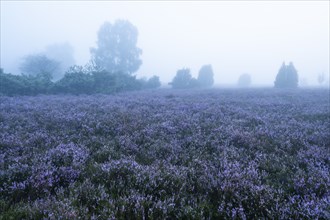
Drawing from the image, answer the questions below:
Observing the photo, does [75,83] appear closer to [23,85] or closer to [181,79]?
[23,85]

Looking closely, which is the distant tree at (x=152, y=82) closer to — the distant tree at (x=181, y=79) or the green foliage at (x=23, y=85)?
the distant tree at (x=181, y=79)

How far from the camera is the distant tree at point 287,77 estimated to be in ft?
132

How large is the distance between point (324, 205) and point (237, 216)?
1086 mm

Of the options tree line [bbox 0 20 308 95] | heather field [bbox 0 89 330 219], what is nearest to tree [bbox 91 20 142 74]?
tree line [bbox 0 20 308 95]

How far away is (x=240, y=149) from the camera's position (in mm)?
5520

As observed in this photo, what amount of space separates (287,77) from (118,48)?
32648mm

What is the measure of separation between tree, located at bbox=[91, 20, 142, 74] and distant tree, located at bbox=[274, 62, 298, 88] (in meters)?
27.2

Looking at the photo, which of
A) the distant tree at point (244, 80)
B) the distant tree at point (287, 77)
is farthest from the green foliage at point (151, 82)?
the distant tree at point (244, 80)

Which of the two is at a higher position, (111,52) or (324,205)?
(111,52)

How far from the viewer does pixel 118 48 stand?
48.5 meters

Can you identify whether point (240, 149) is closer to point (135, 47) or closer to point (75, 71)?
point (75, 71)

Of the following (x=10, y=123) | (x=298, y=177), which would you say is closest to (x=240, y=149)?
(x=298, y=177)

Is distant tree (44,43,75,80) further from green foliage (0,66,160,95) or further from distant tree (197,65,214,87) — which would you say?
green foliage (0,66,160,95)

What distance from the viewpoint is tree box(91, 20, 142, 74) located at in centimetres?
4753
